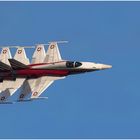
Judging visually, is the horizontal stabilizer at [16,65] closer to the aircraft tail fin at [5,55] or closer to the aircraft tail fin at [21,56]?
the aircraft tail fin at [21,56]

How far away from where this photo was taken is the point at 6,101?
121m

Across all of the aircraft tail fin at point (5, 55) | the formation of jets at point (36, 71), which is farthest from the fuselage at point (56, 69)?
the aircraft tail fin at point (5, 55)

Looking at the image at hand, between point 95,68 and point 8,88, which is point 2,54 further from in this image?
point 95,68

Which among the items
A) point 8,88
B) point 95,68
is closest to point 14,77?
point 8,88

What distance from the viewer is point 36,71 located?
121438 mm

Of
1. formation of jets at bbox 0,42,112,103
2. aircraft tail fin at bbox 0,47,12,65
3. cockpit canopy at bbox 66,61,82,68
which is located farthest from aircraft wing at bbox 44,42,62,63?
aircraft tail fin at bbox 0,47,12,65

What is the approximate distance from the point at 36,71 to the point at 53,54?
3463 mm

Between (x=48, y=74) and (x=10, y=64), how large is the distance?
198 inches

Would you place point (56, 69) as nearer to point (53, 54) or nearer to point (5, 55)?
point (53, 54)

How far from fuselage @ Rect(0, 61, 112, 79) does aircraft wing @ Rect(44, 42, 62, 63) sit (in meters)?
1.37

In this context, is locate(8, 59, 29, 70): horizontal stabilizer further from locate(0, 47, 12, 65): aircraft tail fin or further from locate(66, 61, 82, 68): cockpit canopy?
locate(66, 61, 82, 68): cockpit canopy

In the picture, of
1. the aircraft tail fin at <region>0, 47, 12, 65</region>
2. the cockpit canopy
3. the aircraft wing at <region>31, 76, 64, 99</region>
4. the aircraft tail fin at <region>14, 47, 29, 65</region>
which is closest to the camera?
the aircraft wing at <region>31, 76, 64, 99</region>

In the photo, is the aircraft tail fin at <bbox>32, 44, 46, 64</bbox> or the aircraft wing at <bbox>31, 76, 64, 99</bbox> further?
the aircraft tail fin at <bbox>32, 44, 46, 64</bbox>

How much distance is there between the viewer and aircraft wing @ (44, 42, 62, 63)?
4818 inches
